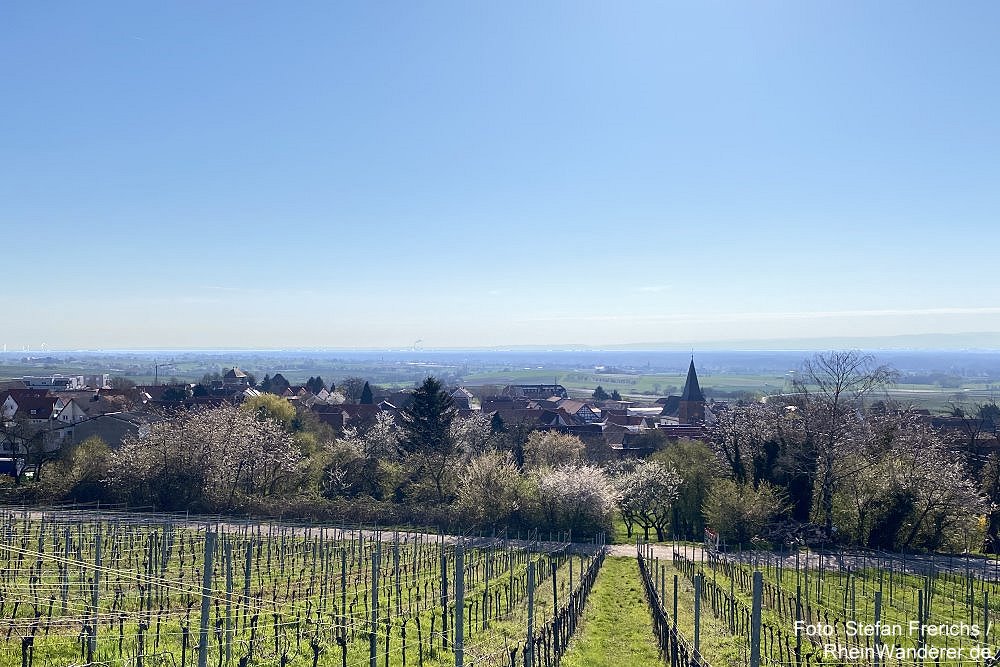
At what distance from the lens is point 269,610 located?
48.0ft

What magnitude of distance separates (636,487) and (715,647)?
21.0 m

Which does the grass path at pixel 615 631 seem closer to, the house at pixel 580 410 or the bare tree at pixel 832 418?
the bare tree at pixel 832 418

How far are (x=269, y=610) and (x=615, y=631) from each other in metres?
7.72

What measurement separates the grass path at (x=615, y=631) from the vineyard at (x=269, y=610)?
0.44m

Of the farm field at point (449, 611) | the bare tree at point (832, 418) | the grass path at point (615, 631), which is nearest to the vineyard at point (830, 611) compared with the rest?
the farm field at point (449, 611)

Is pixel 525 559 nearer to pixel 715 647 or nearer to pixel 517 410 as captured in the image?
pixel 715 647

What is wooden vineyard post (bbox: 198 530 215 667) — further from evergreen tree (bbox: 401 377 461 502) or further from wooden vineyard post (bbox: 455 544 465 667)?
evergreen tree (bbox: 401 377 461 502)

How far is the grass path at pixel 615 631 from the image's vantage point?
1337cm

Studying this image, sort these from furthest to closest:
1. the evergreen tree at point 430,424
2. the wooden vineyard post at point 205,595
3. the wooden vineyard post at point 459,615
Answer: the evergreen tree at point 430,424, the wooden vineyard post at point 459,615, the wooden vineyard post at point 205,595

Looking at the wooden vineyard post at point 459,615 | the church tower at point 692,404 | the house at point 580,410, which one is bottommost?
the house at point 580,410

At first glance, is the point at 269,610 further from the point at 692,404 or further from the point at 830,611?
the point at 692,404

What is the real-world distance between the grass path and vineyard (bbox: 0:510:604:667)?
0.44 metres

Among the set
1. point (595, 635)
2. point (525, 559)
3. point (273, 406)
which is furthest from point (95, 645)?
point (273, 406)

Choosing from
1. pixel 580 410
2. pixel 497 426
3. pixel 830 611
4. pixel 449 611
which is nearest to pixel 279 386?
pixel 580 410
